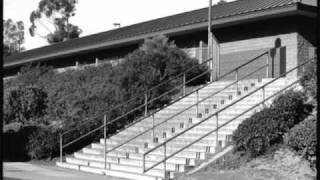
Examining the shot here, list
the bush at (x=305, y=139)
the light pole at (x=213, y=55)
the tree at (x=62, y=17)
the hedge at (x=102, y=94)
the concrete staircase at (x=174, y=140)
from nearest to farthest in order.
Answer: the bush at (x=305, y=139) → the concrete staircase at (x=174, y=140) → the hedge at (x=102, y=94) → the light pole at (x=213, y=55) → the tree at (x=62, y=17)

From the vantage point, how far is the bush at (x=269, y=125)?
14.4 meters

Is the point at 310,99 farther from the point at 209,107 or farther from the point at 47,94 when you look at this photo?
the point at 47,94

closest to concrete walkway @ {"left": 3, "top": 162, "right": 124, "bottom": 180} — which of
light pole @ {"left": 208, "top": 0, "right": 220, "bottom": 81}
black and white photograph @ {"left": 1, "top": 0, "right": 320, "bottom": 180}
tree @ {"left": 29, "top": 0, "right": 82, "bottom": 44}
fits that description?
black and white photograph @ {"left": 1, "top": 0, "right": 320, "bottom": 180}

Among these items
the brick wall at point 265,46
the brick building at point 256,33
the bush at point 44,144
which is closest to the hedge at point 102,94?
the bush at point 44,144

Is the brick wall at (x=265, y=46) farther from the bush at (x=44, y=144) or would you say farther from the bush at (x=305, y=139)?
the bush at (x=305, y=139)

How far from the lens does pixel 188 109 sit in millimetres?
20688

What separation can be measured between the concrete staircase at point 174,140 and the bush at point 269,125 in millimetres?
1203

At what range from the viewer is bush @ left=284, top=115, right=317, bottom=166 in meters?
13.1

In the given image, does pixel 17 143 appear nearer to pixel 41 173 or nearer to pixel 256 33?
pixel 41 173

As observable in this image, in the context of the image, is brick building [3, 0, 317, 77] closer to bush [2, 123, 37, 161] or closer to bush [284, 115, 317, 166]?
bush [2, 123, 37, 161]

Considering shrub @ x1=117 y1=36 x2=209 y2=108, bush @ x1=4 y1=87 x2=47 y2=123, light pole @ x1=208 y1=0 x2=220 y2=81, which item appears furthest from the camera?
bush @ x1=4 y1=87 x2=47 y2=123

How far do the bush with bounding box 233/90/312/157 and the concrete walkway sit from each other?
12.3 ft

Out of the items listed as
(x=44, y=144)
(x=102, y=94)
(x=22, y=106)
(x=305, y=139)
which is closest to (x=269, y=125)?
(x=305, y=139)

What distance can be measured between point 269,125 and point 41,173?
6.55 m
